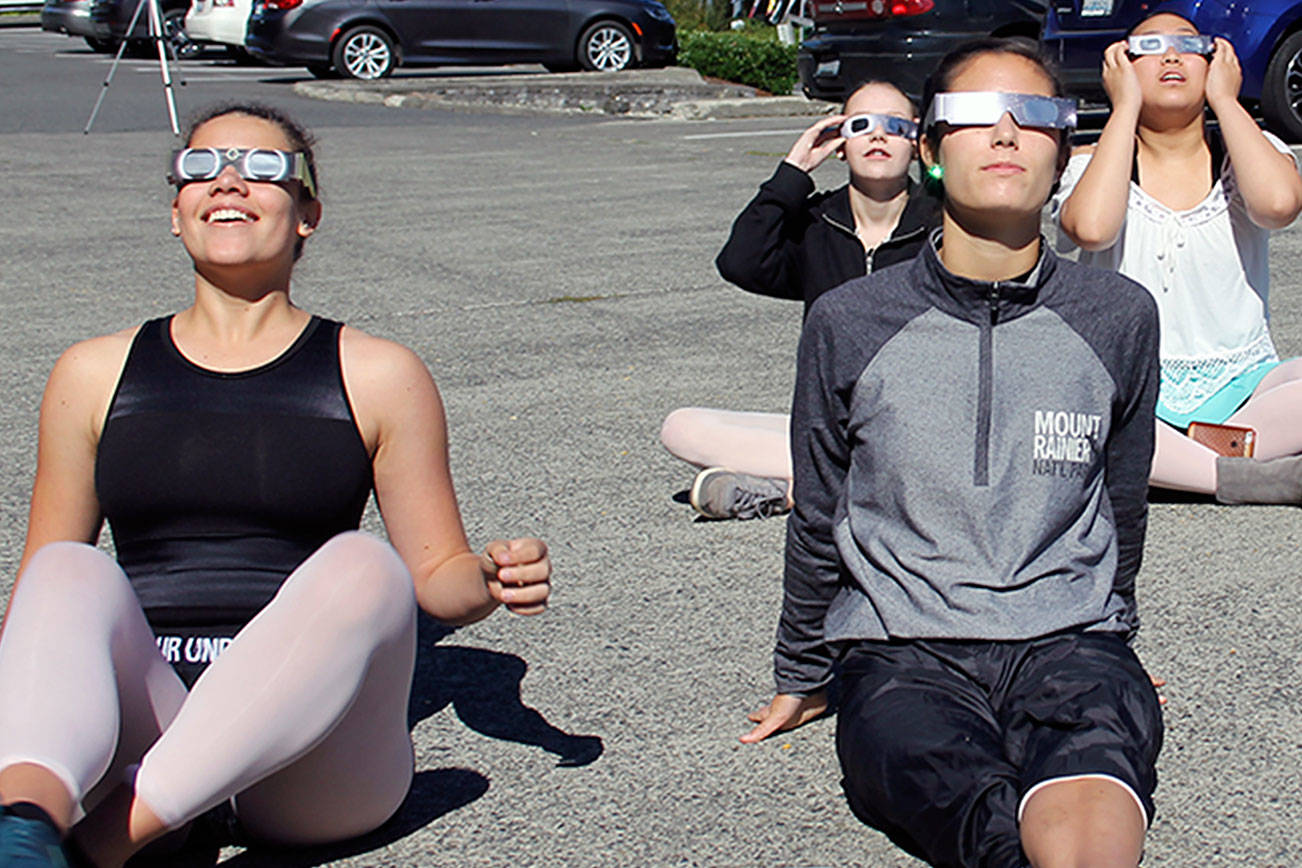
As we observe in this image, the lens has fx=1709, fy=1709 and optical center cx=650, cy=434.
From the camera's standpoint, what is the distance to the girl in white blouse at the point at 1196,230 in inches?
175

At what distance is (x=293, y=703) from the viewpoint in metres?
2.50

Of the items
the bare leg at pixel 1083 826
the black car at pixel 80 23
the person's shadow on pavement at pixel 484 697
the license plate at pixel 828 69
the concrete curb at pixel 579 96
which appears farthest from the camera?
the black car at pixel 80 23

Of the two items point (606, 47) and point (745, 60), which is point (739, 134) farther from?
point (606, 47)

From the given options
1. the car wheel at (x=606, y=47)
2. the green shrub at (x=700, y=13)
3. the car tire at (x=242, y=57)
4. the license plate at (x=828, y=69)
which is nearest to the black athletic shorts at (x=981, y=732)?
the license plate at (x=828, y=69)

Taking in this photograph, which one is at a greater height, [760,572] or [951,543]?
[951,543]

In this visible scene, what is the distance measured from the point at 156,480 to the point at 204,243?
17.0 inches

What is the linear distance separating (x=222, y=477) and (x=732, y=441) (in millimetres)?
2286

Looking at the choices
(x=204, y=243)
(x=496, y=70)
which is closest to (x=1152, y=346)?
(x=204, y=243)

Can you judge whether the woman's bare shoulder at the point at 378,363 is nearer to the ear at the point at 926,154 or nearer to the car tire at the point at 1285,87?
the ear at the point at 926,154

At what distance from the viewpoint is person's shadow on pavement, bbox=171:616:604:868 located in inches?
114

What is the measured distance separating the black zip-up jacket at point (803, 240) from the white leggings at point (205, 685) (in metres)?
2.13

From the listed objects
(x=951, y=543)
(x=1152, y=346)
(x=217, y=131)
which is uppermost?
(x=217, y=131)

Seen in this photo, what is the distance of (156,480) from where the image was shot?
284 cm

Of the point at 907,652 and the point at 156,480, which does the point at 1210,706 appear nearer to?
the point at 907,652
